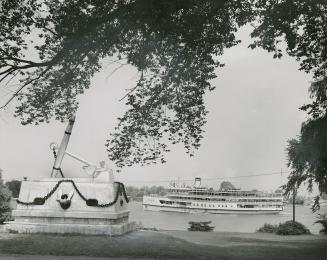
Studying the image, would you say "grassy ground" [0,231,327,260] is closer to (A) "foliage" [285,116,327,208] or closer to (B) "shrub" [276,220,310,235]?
(A) "foliage" [285,116,327,208]

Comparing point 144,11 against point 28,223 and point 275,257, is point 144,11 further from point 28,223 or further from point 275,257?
point 28,223

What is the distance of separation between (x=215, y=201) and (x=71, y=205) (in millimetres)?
67051

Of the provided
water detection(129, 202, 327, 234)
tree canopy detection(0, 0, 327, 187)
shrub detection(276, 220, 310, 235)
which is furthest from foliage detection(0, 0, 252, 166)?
water detection(129, 202, 327, 234)

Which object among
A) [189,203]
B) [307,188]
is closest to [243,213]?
[189,203]

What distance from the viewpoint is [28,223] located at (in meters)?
14.4

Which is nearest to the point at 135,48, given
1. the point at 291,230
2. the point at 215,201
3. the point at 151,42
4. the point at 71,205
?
the point at 151,42

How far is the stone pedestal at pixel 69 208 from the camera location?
1419 cm

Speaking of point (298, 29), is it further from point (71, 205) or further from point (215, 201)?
point (215, 201)

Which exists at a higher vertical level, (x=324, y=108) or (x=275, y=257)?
(x=324, y=108)

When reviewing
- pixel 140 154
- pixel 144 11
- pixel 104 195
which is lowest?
pixel 104 195

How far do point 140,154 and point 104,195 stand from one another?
3567 mm

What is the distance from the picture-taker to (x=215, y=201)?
261ft

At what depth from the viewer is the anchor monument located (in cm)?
1420

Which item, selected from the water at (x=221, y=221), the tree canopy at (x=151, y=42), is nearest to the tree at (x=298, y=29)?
the tree canopy at (x=151, y=42)
